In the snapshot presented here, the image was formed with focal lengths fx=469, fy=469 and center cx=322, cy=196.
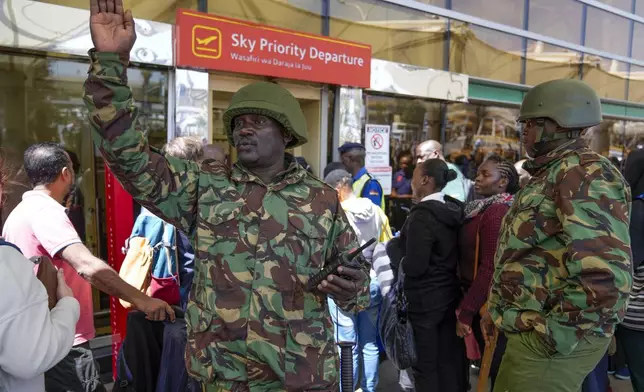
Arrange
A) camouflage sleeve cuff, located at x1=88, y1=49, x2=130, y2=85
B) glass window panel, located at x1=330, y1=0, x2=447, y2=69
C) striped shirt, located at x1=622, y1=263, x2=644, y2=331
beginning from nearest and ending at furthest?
1. camouflage sleeve cuff, located at x1=88, y1=49, x2=130, y2=85
2. striped shirt, located at x1=622, y1=263, x2=644, y2=331
3. glass window panel, located at x1=330, y1=0, x2=447, y2=69

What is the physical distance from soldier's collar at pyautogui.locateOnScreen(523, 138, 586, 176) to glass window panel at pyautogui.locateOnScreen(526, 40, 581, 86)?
7.79 metres

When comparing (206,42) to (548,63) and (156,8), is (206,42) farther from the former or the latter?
(548,63)

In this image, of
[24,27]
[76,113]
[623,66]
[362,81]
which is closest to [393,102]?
[362,81]

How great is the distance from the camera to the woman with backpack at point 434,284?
10.1 ft

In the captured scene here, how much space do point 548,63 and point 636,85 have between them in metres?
4.00

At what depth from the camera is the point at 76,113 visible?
5.07 metres

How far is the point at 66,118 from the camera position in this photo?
5.03 m

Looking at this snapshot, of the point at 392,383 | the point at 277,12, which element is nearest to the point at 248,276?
the point at 392,383

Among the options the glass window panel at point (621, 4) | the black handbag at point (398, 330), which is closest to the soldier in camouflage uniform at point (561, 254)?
the black handbag at point (398, 330)

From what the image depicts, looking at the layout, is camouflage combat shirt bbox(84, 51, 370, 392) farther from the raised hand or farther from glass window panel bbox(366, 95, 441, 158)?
glass window panel bbox(366, 95, 441, 158)

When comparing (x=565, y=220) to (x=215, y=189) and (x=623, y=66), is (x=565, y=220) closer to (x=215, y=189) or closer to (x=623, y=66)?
(x=215, y=189)

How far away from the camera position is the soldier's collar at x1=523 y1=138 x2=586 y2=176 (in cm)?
215

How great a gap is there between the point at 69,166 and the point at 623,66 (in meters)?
12.7

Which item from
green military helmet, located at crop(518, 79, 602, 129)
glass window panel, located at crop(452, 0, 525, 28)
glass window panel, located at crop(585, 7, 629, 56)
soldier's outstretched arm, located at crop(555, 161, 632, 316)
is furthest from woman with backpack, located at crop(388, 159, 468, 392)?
glass window panel, located at crop(585, 7, 629, 56)
